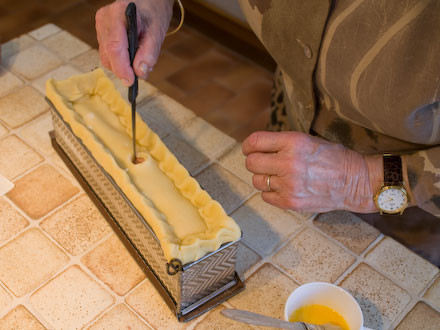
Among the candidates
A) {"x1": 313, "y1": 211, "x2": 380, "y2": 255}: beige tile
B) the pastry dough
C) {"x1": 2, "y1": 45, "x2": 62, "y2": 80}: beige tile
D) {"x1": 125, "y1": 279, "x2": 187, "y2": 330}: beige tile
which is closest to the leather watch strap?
{"x1": 313, "y1": 211, "x2": 380, "y2": 255}: beige tile

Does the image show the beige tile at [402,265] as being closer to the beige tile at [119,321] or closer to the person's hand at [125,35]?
the beige tile at [119,321]

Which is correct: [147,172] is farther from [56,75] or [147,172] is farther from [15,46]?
[15,46]

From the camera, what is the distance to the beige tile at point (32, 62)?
1542mm

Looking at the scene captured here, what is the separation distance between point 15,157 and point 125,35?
1.41ft

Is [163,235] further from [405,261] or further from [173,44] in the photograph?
[173,44]

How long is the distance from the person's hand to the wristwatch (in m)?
0.58

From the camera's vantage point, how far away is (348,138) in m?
1.24

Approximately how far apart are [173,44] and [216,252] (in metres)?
1.76

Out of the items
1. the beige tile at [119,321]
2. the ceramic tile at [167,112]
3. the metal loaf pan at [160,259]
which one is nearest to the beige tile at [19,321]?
the beige tile at [119,321]

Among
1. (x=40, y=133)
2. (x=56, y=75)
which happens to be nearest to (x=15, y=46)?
(x=56, y=75)

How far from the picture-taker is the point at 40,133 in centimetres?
135

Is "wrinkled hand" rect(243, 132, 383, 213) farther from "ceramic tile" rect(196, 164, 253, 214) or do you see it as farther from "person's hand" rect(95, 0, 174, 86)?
"person's hand" rect(95, 0, 174, 86)

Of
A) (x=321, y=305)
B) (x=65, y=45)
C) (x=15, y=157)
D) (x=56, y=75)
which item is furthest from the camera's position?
(x=65, y=45)

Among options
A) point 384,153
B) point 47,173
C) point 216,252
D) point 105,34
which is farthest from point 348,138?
point 47,173
